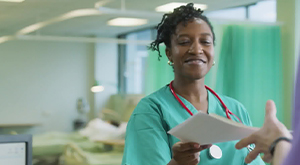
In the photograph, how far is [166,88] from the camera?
1189mm

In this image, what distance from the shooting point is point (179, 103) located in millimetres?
1149

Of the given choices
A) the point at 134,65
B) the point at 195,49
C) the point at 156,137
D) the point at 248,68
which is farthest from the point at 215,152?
the point at 134,65

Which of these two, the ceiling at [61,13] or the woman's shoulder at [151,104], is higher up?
the ceiling at [61,13]

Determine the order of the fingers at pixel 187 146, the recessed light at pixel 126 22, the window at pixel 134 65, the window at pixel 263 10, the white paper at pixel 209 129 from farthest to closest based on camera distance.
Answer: the window at pixel 134 65 < the recessed light at pixel 126 22 < the window at pixel 263 10 < the fingers at pixel 187 146 < the white paper at pixel 209 129

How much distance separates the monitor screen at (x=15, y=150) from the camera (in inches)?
36.4

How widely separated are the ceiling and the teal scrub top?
1.58m

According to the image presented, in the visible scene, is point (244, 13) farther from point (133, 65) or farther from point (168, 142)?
point (168, 142)

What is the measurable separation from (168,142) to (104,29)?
520 centimetres

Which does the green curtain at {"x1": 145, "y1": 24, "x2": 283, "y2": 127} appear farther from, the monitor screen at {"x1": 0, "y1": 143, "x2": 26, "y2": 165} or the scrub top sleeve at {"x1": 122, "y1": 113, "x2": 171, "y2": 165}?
the monitor screen at {"x1": 0, "y1": 143, "x2": 26, "y2": 165}

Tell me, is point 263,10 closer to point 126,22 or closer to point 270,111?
point 126,22

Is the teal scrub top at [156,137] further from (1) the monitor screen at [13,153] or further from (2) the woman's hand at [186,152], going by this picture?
(1) the monitor screen at [13,153]

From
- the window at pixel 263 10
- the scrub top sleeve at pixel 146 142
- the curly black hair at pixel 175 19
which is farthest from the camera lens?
the window at pixel 263 10

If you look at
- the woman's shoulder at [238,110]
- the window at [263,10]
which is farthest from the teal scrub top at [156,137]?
the window at [263,10]

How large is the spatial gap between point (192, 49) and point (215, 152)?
0.89 feet
